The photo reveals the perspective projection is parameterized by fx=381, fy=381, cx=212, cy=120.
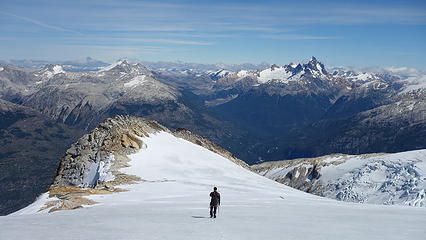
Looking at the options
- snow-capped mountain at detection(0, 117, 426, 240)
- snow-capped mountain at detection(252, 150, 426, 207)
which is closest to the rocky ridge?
snow-capped mountain at detection(0, 117, 426, 240)

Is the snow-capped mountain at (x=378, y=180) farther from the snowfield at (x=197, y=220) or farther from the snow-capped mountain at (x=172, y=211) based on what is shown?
the snowfield at (x=197, y=220)

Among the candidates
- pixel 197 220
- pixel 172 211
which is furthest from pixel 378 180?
pixel 197 220

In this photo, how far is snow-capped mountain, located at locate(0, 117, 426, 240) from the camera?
1046 inches

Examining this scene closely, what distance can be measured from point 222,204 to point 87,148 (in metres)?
52.1

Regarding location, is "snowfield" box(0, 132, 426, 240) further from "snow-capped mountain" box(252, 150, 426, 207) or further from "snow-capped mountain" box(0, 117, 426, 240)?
"snow-capped mountain" box(252, 150, 426, 207)

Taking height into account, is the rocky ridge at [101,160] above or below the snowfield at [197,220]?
above

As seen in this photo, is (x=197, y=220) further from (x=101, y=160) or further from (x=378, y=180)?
(x=378, y=180)

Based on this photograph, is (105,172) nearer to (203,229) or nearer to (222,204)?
(222,204)

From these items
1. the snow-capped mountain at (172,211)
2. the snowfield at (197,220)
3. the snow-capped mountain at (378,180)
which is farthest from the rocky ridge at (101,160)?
the snow-capped mountain at (378,180)

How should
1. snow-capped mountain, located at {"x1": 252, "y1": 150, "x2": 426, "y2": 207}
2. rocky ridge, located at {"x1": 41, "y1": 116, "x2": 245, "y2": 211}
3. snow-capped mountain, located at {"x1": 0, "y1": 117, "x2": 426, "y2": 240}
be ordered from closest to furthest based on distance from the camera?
snow-capped mountain, located at {"x1": 0, "y1": 117, "x2": 426, "y2": 240} → rocky ridge, located at {"x1": 41, "y1": 116, "x2": 245, "y2": 211} → snow-capped mountain, located at {"x1": 252, "y1": 150, "x2": 426, "y2": 207}

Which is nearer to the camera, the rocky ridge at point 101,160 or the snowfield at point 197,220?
the snowfield at point 197,220

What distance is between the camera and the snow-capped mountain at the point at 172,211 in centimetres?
2658

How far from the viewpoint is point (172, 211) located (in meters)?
35.9

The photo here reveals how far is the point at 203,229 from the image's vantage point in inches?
1091
